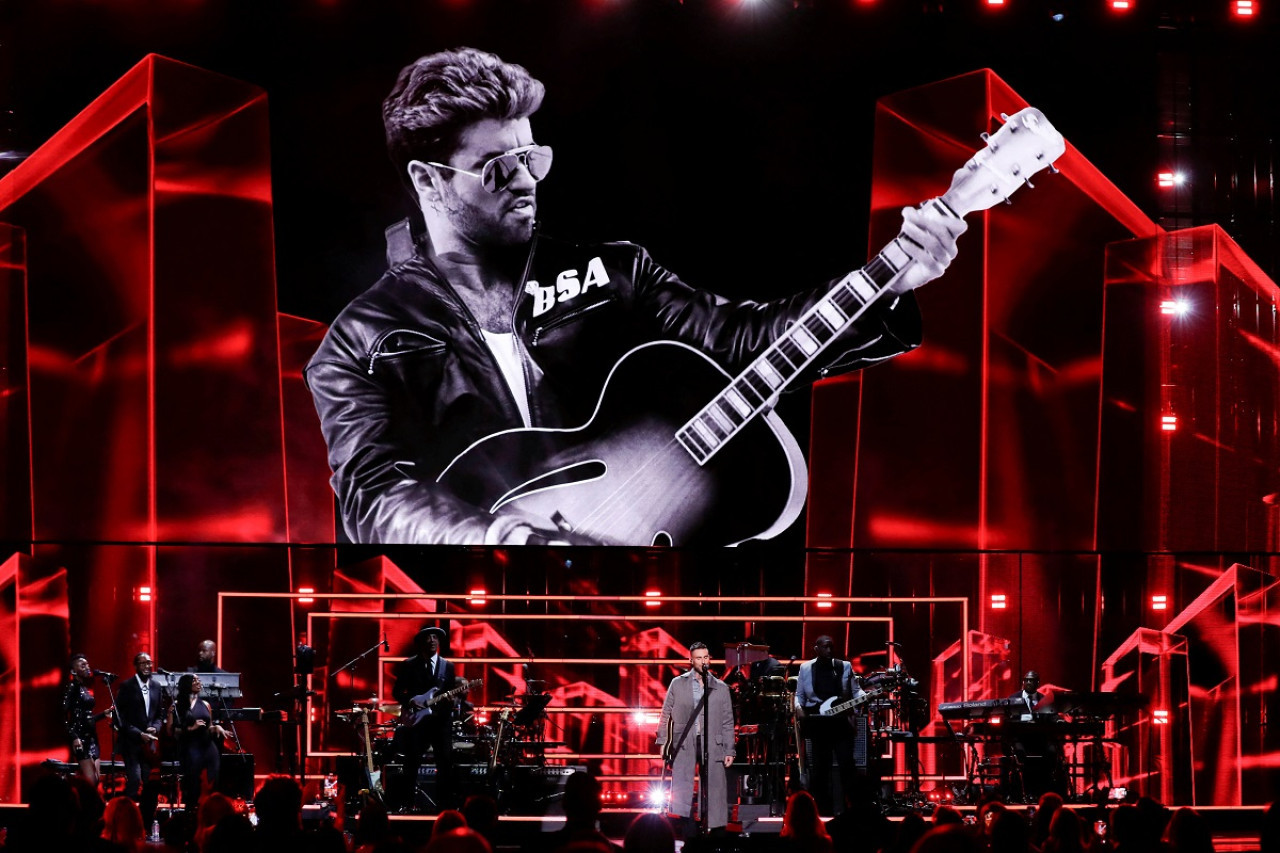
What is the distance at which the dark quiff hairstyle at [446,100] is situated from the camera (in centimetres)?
1333

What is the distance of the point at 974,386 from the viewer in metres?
13.5

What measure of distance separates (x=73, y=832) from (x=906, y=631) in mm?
10195

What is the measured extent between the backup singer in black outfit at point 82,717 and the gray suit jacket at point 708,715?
4.78 m

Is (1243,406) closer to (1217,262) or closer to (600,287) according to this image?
(1217,262)

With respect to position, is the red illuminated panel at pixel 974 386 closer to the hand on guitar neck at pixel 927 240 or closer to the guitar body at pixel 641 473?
the hand on guitar neck at pixel 927 240

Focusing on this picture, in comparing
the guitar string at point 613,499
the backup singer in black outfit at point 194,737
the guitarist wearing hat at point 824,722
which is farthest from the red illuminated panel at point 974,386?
the backup singer in black outfit at point 194,737

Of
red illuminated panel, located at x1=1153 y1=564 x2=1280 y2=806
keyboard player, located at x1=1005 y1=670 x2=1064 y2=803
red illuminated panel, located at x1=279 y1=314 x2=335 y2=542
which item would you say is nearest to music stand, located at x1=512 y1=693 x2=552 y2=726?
red illuminated panel, located at x1=279 y1=314 x2=335 y2=542

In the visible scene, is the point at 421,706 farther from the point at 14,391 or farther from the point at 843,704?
the point at 14,391

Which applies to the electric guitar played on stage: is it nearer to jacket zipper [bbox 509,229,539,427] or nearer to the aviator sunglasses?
jacket zipper [bbox 509,229,539,427]

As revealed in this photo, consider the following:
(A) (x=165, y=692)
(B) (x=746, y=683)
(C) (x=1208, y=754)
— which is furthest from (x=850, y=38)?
(A) (x=165, y=692)

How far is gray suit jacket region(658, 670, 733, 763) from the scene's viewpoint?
31.9 feet

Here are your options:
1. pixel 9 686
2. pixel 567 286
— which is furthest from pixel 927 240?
pixel 9 686

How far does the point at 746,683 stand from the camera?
11695 mm

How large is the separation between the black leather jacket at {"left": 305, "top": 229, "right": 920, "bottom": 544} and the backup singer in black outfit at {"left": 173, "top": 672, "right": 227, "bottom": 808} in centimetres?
244
